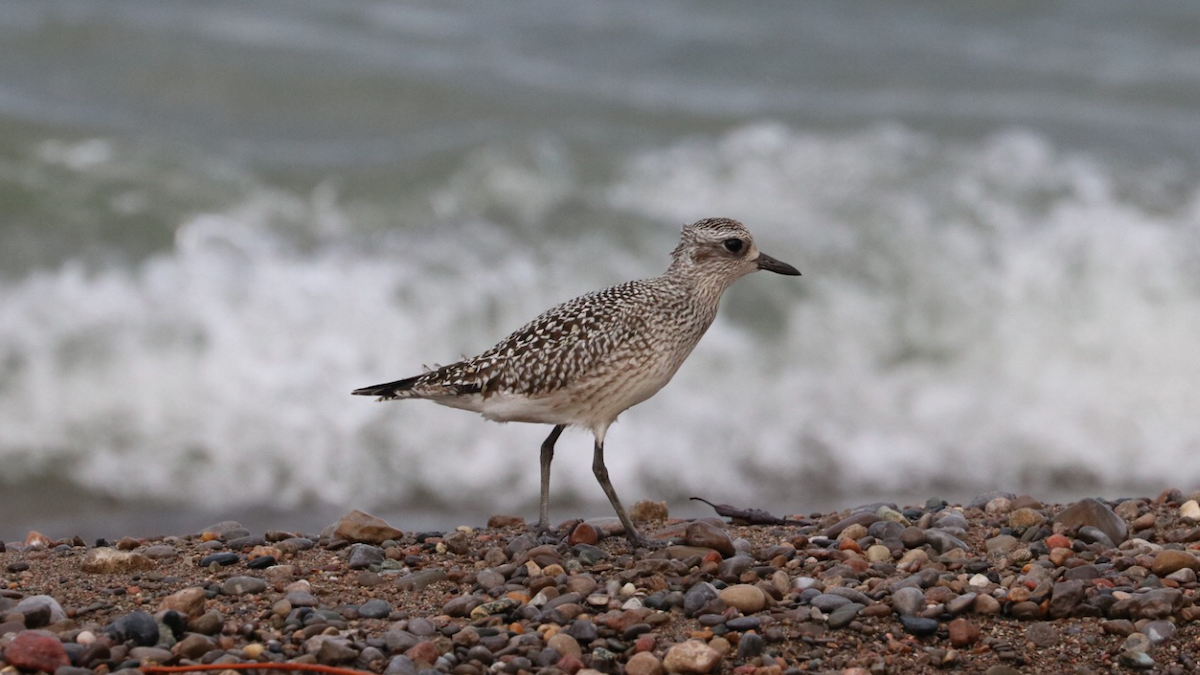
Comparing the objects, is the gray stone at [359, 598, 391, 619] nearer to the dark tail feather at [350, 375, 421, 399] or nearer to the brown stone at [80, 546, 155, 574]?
the brown stone at [80, 546, 155, 574]

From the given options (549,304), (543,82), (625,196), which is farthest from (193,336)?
(543,82)

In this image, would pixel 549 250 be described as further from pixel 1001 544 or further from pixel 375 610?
pixel 375 610

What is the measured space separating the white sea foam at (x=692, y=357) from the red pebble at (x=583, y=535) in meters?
2.86

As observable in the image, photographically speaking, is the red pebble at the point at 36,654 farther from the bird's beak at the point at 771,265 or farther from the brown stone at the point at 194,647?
the bird's beak at the point at 771,265

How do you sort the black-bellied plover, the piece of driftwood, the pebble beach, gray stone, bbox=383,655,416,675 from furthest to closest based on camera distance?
the piece of driftwood, the black-bellied plover, the pebble beach, gray stone, bbox=383,655,416,675

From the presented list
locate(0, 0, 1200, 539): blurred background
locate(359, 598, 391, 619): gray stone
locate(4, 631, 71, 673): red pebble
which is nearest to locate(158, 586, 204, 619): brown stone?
locate(4, 631, 71, 673): red pebble

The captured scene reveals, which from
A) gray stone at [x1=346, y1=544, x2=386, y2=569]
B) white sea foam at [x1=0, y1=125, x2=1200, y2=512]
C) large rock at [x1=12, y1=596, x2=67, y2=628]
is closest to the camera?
large rock at [x1=12, y1=596, x2=67, y2=628]

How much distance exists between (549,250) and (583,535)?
5.77 m

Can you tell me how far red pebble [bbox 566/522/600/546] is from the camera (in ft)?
22.3

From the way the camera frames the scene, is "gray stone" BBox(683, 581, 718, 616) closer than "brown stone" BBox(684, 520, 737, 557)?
Yes

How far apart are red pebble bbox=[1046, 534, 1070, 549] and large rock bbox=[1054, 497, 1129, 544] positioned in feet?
0.75

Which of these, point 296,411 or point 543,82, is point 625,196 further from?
point 296,411

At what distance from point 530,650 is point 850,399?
624cm

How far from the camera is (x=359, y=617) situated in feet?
18.7
